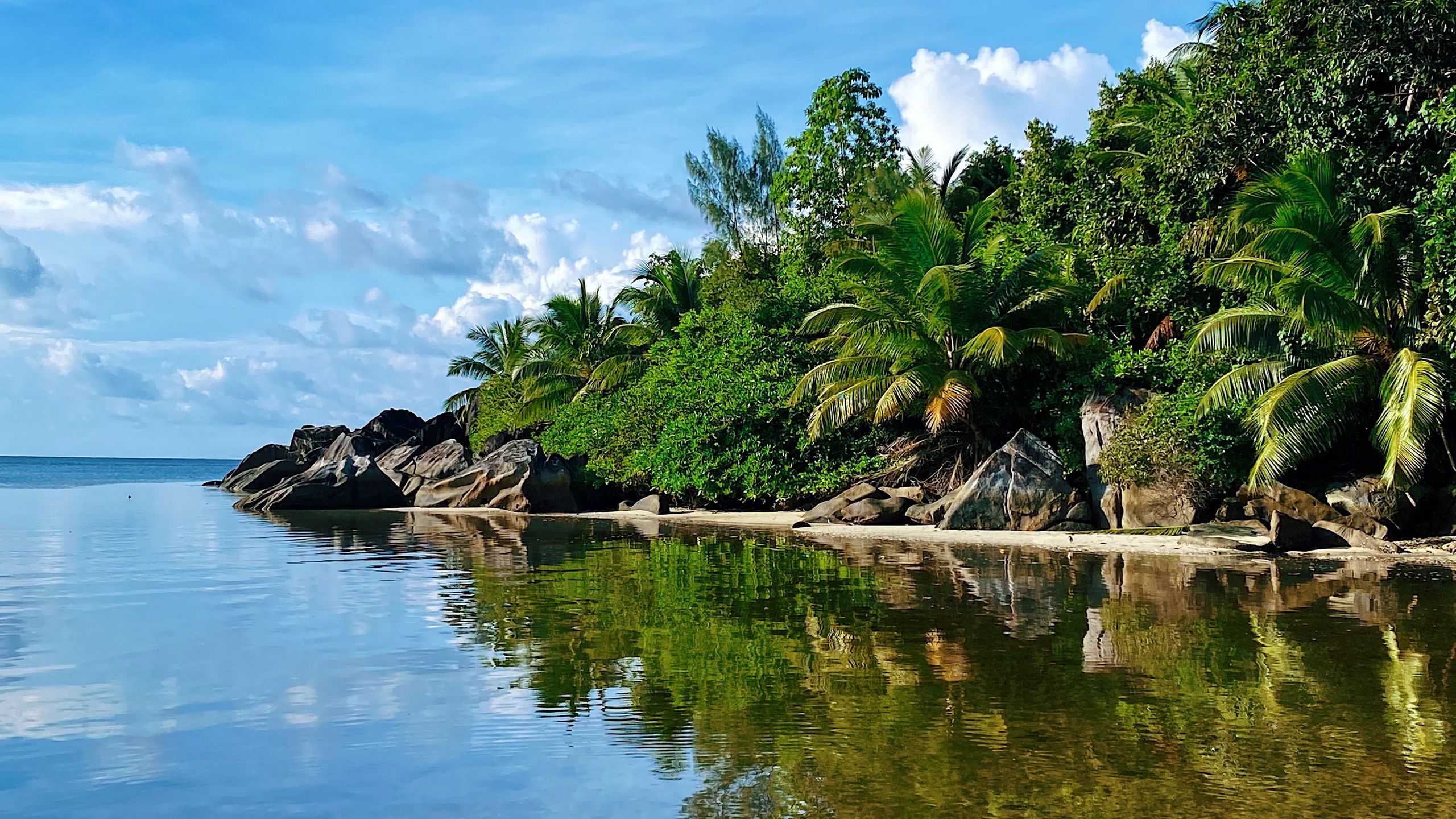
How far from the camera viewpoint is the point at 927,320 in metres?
22.2

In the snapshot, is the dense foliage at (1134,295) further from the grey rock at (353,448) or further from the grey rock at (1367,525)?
the grey rock at (353,448)

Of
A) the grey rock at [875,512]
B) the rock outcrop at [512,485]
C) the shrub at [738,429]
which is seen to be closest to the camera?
the grey rock at [875,512]

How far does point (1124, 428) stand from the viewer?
760 inches

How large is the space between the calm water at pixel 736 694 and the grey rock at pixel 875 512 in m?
8.57

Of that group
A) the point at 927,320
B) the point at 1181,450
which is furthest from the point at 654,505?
the point at 1181,450

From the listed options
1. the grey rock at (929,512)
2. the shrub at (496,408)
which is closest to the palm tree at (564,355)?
the shrub at (496,408)

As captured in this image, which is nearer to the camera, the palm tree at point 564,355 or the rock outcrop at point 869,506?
the rock outcrop at point 869,506

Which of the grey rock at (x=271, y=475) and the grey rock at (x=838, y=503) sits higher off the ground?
the grey rock at (x=271, y=475)

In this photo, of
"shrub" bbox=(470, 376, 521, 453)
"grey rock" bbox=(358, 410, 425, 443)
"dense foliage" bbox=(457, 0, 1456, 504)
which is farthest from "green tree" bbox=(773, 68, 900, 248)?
"grey rock" bbox=(358, 410, 425, 443)

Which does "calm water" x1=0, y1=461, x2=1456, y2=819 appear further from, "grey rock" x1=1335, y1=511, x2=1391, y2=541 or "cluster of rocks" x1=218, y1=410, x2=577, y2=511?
"cluster of rocks" x1=218, y1=410, x2=577, y2=511

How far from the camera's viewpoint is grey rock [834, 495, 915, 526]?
22.5 metres

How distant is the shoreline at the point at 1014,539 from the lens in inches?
602

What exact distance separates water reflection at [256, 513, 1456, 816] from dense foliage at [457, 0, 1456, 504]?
4.31m

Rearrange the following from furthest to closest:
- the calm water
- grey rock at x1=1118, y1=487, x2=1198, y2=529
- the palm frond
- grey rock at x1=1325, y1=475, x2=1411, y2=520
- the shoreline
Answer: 1. grey rock at x1=1118, y1=487, x2=1198, y2=529
2. grey rock at x1=1325, y1=475, x2=1411, y2=520
3. the shoreline
4. the palm frond
5. the calm water
